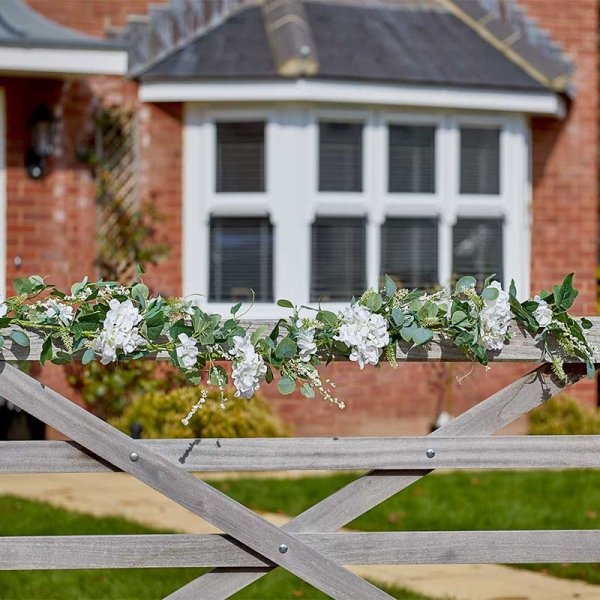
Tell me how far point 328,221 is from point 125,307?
22.2 feet

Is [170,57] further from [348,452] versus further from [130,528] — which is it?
[348,452]

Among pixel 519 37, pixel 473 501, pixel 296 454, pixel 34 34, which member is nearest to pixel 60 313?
pixel 296 454

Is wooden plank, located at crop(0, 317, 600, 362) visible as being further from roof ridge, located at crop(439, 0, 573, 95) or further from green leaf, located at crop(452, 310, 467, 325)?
roof ridge, located at crop(439, 0, 573, 95)

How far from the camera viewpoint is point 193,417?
9102 mm

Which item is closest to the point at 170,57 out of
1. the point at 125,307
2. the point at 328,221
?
the point at 328,221

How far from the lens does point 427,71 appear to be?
992 centimetres

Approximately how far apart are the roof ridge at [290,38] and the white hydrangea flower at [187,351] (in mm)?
6478

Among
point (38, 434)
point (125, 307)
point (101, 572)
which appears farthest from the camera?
point (38, 434)

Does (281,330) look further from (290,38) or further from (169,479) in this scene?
(290,38)

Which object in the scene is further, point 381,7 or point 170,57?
point 381,7

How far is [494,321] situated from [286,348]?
58 centimetres

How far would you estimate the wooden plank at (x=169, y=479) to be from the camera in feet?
10.5

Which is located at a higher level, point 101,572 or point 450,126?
point 450,126

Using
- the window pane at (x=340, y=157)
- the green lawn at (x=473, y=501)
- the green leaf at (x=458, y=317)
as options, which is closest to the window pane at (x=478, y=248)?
the window pane at (x=340, y=157)
